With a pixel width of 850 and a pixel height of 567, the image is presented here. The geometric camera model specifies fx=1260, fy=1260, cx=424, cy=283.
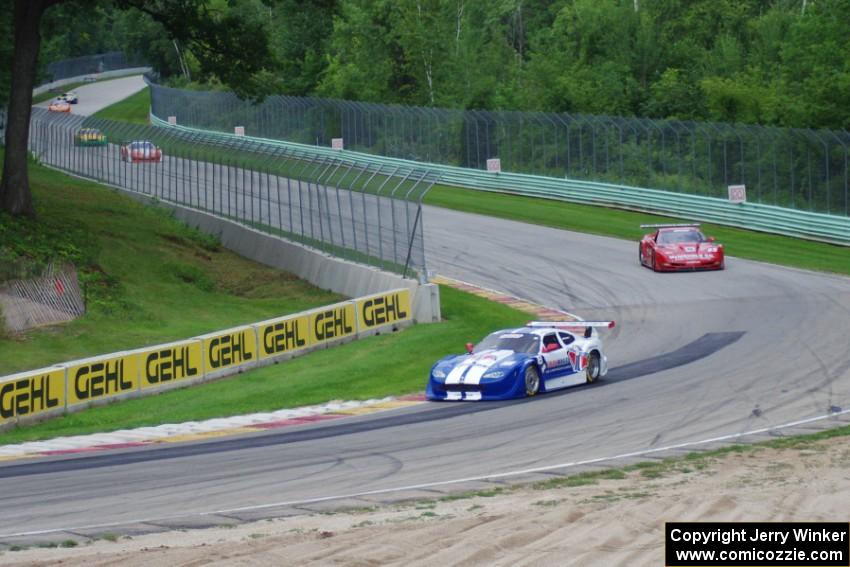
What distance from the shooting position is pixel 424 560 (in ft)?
32.4

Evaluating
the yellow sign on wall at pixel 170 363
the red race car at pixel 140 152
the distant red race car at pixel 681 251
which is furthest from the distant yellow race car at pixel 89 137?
the yellow sign on wall at pixel 170 363

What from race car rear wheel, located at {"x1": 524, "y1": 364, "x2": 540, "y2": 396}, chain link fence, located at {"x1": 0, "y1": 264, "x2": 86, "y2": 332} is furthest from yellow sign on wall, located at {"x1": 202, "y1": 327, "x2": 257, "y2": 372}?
race car rear wheel, located at {"x1": 524, "y1": 364, "x2": 540, "y2": 396}

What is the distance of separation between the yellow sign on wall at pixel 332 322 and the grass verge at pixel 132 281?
372 centimetres

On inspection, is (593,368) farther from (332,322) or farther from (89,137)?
(89,137)

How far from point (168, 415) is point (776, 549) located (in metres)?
14.8

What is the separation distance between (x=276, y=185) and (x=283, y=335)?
11462 millimetres

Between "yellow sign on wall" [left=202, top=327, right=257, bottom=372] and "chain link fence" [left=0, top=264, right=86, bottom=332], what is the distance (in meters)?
5.88

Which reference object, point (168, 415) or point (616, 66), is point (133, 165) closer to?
point (168, 415)

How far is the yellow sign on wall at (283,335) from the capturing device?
88.8ft

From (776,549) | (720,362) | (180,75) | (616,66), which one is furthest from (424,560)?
(180,75)

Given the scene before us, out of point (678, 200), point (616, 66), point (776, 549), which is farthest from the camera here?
point (616, 66)

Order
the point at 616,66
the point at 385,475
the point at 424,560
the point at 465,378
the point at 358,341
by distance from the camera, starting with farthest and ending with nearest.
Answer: the point at 616,66 < the point at 358,341 < the point at 465,378 < the point at 385,475 < the point at 424,560

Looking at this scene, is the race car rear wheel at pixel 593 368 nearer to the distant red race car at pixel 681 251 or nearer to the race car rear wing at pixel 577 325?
the race car rear wing at pixel 577 325

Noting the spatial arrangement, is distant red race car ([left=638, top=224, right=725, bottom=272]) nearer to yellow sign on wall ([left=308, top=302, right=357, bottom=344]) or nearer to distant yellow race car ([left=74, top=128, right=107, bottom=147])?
yellow sign on wall ([left=308, top=302, right=357, bottom=344])
